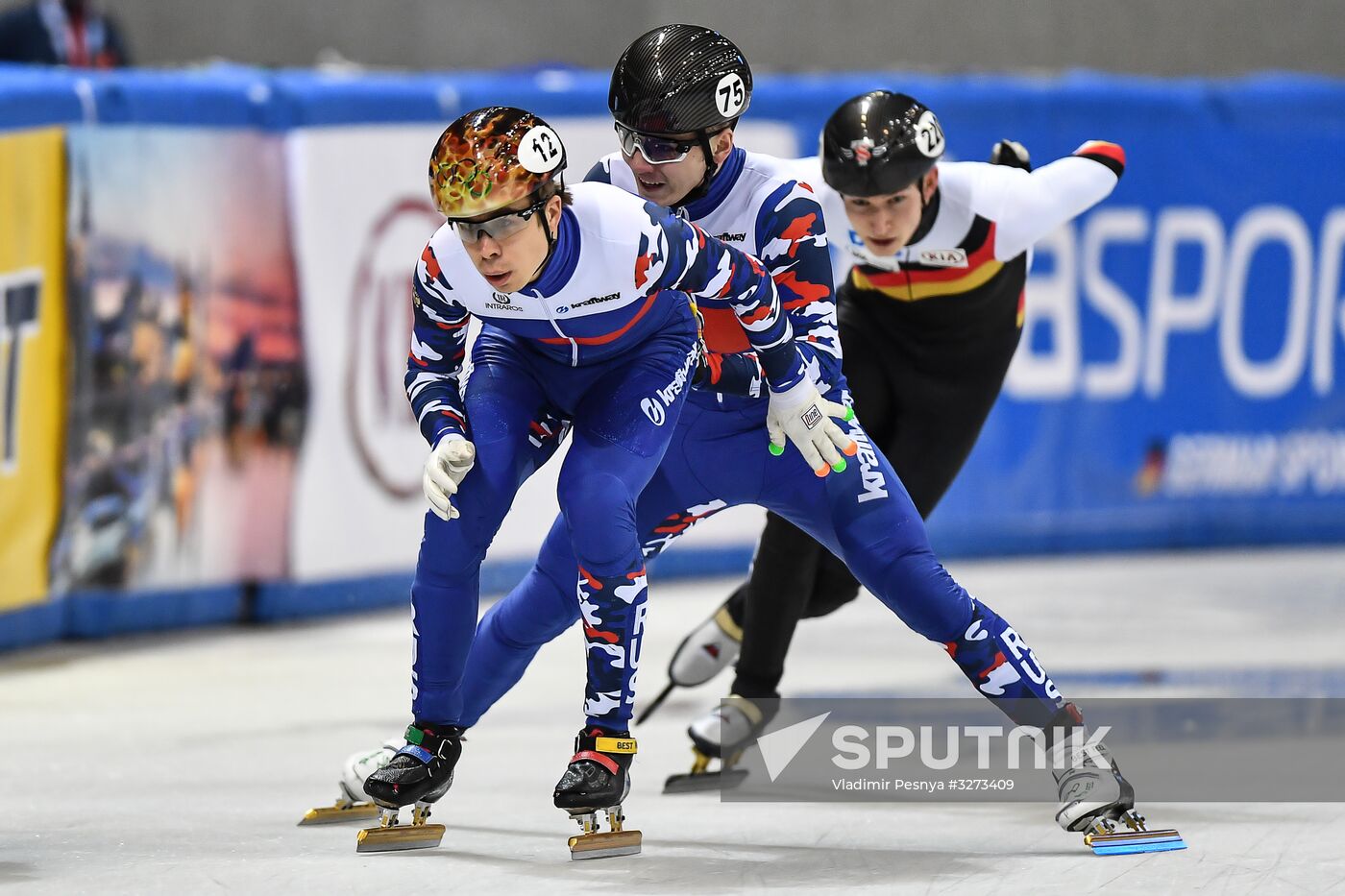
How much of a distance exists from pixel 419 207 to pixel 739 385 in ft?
12.1

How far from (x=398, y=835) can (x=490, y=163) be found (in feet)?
4.86

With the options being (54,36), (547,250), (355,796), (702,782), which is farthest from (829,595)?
(54,36)

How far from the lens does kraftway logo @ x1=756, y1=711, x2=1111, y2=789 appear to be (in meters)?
5.38

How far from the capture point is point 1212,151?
956cm

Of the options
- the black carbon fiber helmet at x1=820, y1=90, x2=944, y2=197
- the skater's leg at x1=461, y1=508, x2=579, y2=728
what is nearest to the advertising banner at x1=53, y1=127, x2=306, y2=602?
the skater's leg at x1=461, y1=508, x2=579, y2=728

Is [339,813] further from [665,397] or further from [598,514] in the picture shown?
[665,397]

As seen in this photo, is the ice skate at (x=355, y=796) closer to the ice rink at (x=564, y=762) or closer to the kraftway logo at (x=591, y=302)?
the ice rink at (x=564, y=762)

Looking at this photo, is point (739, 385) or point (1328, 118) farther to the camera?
point (1328, 118)

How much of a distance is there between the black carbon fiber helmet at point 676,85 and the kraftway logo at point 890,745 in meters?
1.76

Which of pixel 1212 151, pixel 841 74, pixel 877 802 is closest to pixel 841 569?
pixel 877 802

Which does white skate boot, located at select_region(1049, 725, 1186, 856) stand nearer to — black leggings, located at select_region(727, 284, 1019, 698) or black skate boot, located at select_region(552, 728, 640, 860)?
black skate boot, located at select_region(552, 728, 640, 860)

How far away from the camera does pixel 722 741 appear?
5.18m

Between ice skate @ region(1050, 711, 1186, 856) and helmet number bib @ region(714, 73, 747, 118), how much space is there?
1.61m

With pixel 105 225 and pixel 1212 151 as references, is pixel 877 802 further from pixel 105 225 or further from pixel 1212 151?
pixel 1212 151
